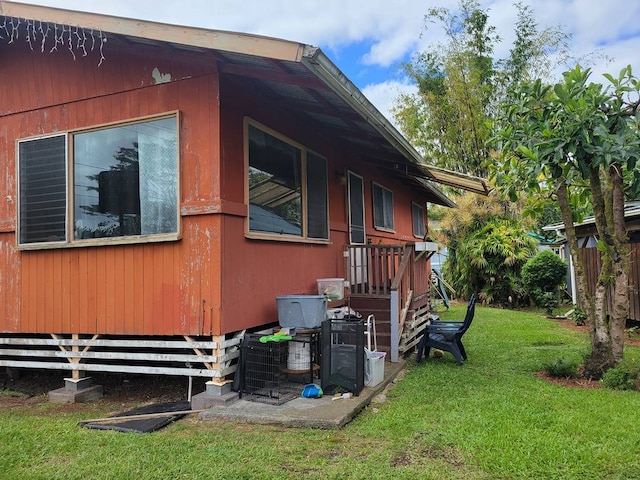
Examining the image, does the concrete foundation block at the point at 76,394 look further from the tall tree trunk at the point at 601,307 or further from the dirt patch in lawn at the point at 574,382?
the tall tree trunk at the point at 601,307

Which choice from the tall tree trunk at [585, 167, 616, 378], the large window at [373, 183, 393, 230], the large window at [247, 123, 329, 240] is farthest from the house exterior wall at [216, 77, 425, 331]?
the tall tree trunk at [585, 167, 616, 378]

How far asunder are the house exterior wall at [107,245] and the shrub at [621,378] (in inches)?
149

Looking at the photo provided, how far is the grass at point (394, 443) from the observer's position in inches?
109

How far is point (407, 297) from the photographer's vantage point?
622cm

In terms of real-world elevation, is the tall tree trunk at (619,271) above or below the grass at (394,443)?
above

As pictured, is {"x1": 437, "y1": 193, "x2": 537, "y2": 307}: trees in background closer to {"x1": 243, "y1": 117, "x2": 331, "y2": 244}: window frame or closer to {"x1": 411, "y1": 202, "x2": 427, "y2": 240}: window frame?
{"x1": 411, "y1": 202, "x2": 427, "y2": 240}: window frame

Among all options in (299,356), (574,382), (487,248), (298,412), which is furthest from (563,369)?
(487,248)

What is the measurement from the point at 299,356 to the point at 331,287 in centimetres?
153

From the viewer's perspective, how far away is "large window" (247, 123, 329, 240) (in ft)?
16.0

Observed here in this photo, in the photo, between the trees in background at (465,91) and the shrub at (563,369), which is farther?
the trees in background at (465,91)

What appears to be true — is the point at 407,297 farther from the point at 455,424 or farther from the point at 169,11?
the point at 169,11

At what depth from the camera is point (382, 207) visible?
361 inches

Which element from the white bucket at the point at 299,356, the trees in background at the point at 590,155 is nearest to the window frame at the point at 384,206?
the trees in background at the point at 590,155

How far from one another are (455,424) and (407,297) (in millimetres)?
2820
